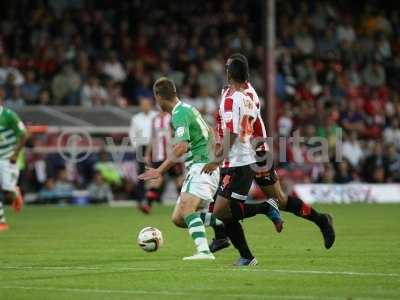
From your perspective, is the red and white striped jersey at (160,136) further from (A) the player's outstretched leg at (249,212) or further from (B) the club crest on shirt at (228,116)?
(B) the club crest on shirt at (228,116)

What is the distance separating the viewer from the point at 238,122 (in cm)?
1231

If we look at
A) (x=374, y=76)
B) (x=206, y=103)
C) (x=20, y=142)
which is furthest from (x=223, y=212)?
(x=374, y=76)

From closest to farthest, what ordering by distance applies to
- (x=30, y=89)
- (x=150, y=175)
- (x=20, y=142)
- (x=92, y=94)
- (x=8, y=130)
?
1. (x=150, y=175)
2. (x=20, y=142)
3. (x=8, y=130)
4. (x=30, y=89)
5. (x=92, y=94)

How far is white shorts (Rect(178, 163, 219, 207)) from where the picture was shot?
12.8 metres

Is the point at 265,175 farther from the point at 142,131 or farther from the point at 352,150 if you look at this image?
the point at 352,150

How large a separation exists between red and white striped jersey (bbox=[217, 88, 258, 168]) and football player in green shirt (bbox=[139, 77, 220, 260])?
1.20ft

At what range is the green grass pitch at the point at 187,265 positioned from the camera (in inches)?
391

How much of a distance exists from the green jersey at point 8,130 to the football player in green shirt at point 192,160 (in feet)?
22.5

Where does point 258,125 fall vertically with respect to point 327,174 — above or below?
above

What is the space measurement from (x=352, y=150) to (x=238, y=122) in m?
18.7

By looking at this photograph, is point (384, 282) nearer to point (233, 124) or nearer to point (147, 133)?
point (233, 124)

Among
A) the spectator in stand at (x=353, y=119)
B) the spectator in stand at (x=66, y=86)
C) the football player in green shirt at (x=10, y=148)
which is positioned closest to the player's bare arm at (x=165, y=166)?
the football player in green shirt at (x=10, y=148)

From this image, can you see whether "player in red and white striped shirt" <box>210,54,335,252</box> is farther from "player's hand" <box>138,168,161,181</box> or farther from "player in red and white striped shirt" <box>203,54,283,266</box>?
"player's hand" <box>138,168,161,181</box>

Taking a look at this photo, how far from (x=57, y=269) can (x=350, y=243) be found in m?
4.77
